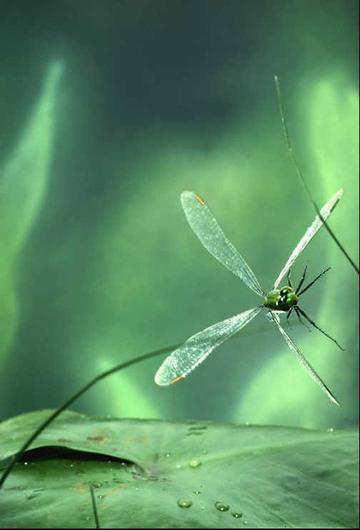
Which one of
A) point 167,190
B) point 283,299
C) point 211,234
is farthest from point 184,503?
point 167,190

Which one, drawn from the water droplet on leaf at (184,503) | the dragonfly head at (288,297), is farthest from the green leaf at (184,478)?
the dragonfly head at (288,297)

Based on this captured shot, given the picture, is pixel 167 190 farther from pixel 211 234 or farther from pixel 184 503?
pixel 184 503

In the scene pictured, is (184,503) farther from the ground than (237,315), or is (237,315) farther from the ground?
(237,315)

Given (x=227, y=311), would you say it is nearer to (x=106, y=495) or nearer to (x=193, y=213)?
(x=193, y=213)

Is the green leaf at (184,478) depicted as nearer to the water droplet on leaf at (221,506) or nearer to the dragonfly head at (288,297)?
the water droplet on leaf at (221,506)

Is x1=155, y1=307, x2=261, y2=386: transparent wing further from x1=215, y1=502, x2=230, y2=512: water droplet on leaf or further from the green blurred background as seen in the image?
the green blurred background

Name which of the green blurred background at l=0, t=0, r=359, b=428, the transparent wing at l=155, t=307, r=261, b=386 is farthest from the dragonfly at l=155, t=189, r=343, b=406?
the green blurred background at l=0, t=0, r=359, b=428

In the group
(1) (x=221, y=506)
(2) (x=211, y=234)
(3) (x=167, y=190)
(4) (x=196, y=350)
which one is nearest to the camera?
(1) (x=221, y=506)
